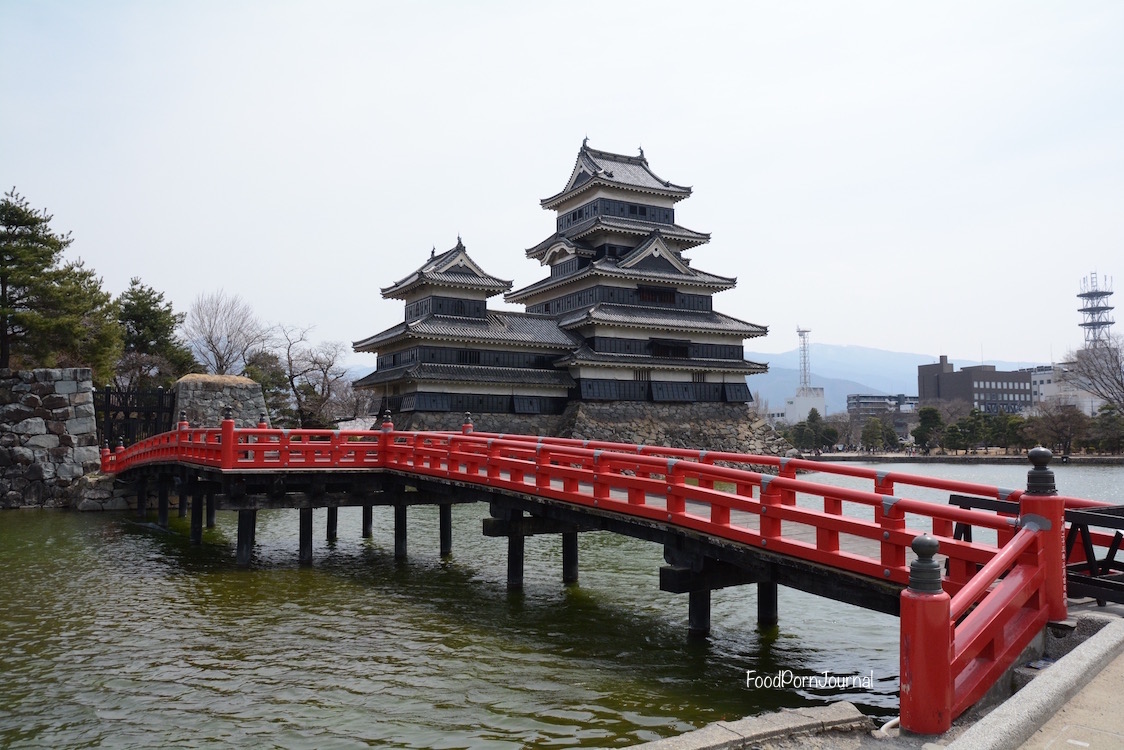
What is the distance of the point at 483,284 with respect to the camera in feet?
146

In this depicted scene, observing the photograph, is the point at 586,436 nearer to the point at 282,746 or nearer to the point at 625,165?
the point at 625,165

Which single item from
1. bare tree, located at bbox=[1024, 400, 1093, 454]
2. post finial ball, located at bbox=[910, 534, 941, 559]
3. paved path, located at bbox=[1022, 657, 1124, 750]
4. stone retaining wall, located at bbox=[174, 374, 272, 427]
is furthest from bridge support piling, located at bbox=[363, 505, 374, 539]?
bare tree, located at bbox=[1024, 400, 1093, 454]

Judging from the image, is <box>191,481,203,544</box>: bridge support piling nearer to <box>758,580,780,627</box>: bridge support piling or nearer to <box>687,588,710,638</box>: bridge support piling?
Result: <box>687,588,710,638</box>: bridge support piling

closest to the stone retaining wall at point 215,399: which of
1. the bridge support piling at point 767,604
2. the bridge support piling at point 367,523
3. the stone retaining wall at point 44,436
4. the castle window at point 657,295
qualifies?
the stone retaining wall at point 44,436

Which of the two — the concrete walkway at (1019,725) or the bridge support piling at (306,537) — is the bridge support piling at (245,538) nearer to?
the bridge support piling at (306,537)

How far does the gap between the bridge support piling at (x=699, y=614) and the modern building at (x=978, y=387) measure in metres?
129

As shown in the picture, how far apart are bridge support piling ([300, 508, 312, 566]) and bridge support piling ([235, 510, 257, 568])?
115 centimetres

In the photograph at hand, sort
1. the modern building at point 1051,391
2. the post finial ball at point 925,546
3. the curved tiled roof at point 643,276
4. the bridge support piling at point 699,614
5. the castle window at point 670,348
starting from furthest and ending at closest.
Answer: the modern building at point 1051,391 → the castle window at point 670,348 → the curved tiled roof at point 643,276 → the bridge support piling at point 699,614 → the post finial ball at point 925,546

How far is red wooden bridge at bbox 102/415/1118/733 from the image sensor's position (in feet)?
20.3

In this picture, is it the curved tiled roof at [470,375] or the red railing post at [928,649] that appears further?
the curved tiled roof at [470,375]

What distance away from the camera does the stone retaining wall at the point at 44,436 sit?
110 feet

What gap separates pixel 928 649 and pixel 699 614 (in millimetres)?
6788

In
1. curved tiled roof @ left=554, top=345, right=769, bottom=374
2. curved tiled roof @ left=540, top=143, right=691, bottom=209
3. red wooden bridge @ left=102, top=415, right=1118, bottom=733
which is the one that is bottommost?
red wooden bridge @ left=102, top=415, right=1118, bottom=733

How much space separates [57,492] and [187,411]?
6334 millimetres
